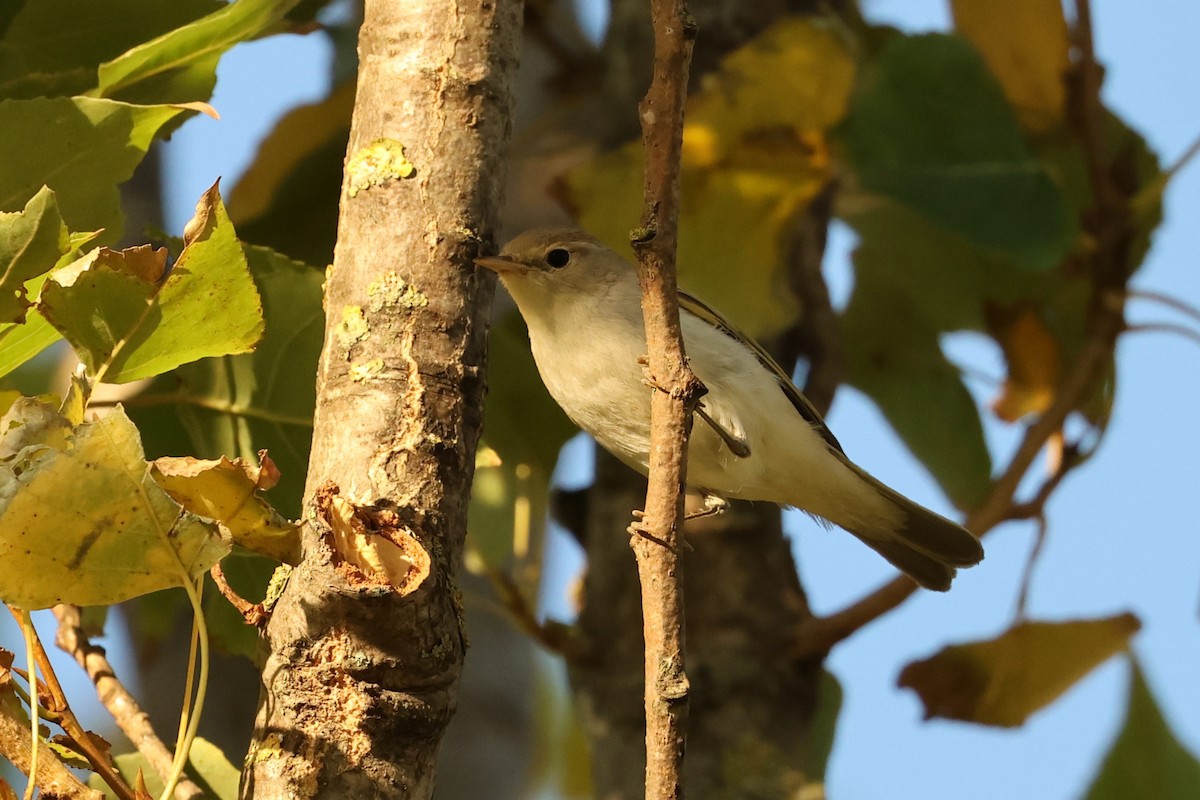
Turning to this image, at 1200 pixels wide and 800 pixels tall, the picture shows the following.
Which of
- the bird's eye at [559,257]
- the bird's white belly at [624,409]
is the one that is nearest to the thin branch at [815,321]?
the bird's white belly at [624,409]

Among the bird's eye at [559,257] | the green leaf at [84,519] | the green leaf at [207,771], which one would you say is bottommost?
the green leaf at [207,771]

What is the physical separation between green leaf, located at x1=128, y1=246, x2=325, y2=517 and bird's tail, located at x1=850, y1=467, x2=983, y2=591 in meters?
1.44

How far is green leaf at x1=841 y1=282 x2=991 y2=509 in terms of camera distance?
116 inches

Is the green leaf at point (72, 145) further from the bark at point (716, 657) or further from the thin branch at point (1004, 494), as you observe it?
the thin branch at point (1004, 494)

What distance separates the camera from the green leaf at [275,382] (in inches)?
71.9

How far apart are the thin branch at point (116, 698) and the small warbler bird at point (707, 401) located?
0.92 metres

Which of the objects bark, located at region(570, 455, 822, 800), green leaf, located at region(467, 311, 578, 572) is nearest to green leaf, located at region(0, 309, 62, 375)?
green leaf, located at region(467, 311, 578, 572)

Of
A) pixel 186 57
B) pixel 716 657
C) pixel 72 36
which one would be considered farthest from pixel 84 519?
pixel 716 657

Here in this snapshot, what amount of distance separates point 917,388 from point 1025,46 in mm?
805

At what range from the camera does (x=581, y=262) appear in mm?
2711

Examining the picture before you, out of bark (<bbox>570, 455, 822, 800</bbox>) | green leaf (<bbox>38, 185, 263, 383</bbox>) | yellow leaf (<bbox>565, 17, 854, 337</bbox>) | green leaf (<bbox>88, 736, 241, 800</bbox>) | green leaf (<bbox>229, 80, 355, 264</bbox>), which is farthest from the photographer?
yellow leaf (<bbox>565, 17, 854, 337</bbox>)

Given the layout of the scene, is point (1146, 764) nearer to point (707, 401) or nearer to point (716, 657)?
point (716, 657)

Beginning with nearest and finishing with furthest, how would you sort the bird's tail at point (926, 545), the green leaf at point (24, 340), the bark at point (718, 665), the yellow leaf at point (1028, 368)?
the green leaf at point (24, 340)
the bark at point (718, 665)
the bird's tail at point (926, 545)
the yellow leaf at point (1028, 368)

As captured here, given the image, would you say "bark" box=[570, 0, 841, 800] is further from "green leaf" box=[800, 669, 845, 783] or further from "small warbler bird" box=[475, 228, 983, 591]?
"small warbler bird" box=[475, 228, 983, 591]
